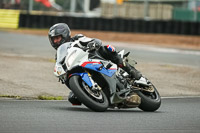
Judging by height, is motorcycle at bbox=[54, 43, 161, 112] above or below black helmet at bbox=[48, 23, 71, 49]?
below

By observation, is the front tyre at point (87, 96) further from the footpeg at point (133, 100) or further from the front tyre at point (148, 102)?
the front tyre at point (148, 102)

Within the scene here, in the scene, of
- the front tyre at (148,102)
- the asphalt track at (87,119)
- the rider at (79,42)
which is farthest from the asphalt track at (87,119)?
the rider at (79,42)

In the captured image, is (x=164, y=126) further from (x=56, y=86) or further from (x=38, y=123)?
(x=56, y=86)

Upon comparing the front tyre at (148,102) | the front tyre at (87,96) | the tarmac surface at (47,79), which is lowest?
the tarmac surface at (47,79)

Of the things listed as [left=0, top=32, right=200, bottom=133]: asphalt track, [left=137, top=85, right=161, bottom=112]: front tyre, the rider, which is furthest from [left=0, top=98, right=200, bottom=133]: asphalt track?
the rider

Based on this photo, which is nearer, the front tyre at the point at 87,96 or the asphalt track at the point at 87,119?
the asphalt track at the point at 87,119

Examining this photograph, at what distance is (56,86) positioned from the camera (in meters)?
11.7

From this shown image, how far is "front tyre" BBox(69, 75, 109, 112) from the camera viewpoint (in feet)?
24.8

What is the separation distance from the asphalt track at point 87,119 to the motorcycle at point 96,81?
168 millimetres

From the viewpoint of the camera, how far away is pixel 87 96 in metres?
7.58

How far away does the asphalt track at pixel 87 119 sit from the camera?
21.5 ft

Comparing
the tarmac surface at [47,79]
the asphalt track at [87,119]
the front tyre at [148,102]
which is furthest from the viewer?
the tarmac surface at [47,79]

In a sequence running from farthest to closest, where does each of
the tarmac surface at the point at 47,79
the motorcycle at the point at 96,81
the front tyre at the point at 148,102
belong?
the tarmac surface at the point at 47,79
the front tyre at the point at 148,102
the motorcycle at the point at 96,81

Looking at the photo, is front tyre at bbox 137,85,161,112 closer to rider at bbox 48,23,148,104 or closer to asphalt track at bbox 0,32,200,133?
asphalt track at bbox 0,32,200,133
